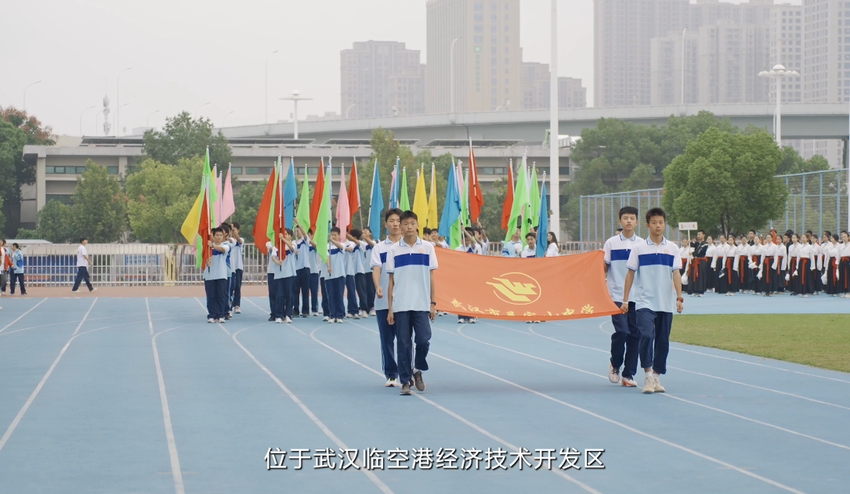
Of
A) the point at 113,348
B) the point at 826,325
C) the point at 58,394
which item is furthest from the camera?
the point at 826,325

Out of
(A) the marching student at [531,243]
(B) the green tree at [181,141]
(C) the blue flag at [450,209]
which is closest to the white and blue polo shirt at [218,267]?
(C) the blue flag at [450,209]

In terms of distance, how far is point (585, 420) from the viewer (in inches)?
352

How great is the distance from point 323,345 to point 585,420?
749 centimetres

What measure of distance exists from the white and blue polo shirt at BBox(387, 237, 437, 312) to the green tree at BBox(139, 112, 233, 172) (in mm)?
67706

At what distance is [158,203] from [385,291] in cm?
5360

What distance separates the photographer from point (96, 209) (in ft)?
213

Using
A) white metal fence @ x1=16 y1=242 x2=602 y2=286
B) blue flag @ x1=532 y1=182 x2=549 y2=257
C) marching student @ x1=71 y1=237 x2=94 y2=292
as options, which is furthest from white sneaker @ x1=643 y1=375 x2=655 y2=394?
white metal fence @ x1=16 y1=242 x2=602 y2=286

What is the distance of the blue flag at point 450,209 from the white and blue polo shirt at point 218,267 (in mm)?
4667

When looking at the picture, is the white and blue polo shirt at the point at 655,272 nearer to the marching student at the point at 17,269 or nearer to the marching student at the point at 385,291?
the marching student at the point at 385,291

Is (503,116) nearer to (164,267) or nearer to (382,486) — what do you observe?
(164,267)

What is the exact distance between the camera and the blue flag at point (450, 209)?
22.2 meters

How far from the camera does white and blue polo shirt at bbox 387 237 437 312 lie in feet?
34.4

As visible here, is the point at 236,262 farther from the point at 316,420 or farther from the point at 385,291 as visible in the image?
the point at 316,420

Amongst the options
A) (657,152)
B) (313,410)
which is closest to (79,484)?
(313,410)
